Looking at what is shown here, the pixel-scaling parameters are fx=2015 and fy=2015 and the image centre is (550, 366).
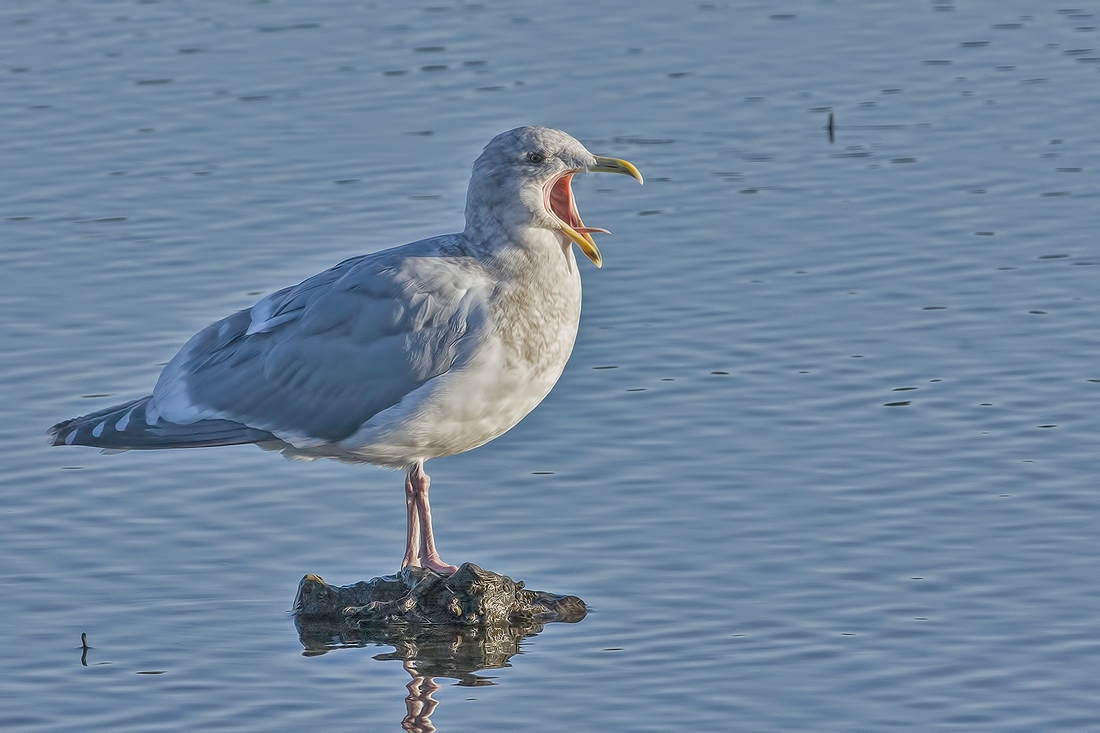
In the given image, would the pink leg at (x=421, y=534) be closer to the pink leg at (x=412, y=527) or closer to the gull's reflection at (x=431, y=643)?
the pink leg at (x=412, y=527)

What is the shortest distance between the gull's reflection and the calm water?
0.05 meters

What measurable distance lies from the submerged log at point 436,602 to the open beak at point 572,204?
5.15 feet

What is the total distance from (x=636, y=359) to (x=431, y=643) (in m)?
3.76

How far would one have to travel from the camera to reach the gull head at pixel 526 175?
9.26 metres

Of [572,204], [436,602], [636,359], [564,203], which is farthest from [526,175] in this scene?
[636,359]

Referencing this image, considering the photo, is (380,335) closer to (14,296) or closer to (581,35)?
(14,296)

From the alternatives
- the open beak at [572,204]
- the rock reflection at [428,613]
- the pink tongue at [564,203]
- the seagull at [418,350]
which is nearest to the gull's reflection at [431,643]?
the rock reflection at [428,613]

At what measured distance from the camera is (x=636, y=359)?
12547mm

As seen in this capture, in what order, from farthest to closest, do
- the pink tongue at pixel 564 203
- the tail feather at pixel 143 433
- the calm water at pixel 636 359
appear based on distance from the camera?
the pink tongue at pixel 564 203 < the tail feather at pixel 143 433 < the calm water at pixel 636 359

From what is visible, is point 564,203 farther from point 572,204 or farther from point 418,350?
point 418,350

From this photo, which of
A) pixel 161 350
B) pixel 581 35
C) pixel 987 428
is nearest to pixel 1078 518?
pixel 987 428

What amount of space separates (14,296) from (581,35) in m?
7.12

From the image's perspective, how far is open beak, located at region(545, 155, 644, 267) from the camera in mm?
9344

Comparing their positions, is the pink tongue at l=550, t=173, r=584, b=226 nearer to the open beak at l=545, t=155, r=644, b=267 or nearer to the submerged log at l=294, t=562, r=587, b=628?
the open beak at l=545, t=155, r=644, b=267
